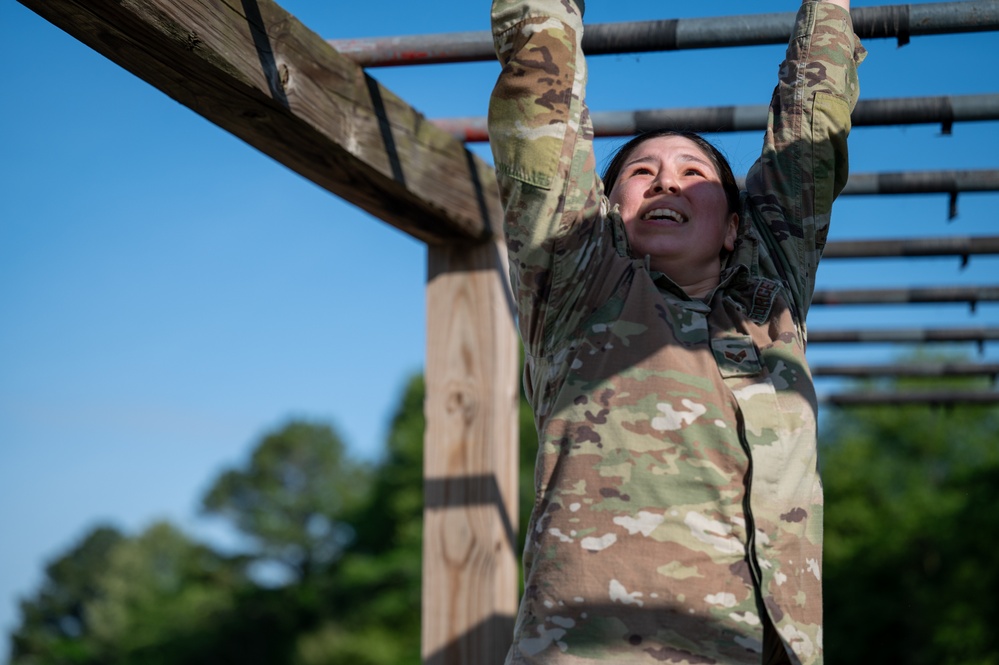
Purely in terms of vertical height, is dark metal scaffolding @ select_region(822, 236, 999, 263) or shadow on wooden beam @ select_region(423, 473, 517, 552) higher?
dark metal scaffolding @ select_region(822, 236, 999, 263)

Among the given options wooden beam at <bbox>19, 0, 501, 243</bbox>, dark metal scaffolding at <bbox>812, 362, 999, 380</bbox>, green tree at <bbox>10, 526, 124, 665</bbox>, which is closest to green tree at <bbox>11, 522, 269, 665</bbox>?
green tree at <bbox>10, 526, 124, 665</bbox>

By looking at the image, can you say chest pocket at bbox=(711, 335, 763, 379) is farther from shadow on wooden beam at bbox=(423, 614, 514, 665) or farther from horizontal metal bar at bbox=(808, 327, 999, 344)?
horizontal metal bar at bbox=(808, 327, 999, 344)

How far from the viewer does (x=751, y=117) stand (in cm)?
284

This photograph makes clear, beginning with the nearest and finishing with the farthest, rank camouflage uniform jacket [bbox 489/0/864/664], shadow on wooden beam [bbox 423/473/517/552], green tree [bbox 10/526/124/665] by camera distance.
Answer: camouflage uniform jacket [bbox 489/0/864/664] → shadow on wooden beam [bbox 423/473/517/552] → green tree [bbox 10/526/124/665]

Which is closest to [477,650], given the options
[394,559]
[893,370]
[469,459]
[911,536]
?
[469,459]

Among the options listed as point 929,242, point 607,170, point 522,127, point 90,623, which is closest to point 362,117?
point 607,170

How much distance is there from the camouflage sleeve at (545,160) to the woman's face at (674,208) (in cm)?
16

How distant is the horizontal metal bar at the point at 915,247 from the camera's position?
3.60 metres

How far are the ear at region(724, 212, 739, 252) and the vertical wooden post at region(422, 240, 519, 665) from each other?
108 cm

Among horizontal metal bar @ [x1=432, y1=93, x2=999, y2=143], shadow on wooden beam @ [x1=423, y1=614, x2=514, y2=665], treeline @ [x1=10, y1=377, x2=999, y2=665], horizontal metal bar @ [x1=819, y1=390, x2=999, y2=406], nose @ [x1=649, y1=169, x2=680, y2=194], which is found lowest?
treeline @ [x1=10, y1=377, x2=999, y2=665]

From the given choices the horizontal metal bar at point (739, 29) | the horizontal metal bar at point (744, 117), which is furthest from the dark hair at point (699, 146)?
the horizontal metal bar at point (744, 117)

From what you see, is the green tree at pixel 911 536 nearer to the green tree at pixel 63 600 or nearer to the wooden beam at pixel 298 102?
the wooden beam at pixel 298 102

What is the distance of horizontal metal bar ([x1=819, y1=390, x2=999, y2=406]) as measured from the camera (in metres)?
5.44

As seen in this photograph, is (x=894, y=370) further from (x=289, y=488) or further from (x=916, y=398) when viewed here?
(x=289, y=488)
